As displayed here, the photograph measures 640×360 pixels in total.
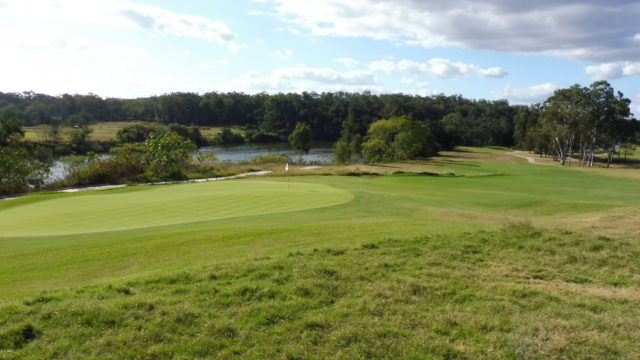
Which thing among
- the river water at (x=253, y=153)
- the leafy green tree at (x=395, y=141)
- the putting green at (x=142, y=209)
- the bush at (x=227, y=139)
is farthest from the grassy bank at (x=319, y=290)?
the bush at (x=227, y=139)

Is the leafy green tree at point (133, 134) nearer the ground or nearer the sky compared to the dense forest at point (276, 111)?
nearer the ground

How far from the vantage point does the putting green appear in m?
16.4

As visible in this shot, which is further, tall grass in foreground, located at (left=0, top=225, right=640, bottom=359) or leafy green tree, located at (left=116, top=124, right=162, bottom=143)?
leafy green tree, located at (left=116, top=124, right=162, bottom=143)

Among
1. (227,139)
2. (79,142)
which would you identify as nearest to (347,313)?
(79,142)

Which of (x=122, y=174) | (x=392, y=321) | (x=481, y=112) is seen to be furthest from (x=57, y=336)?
(x=481, y=112)

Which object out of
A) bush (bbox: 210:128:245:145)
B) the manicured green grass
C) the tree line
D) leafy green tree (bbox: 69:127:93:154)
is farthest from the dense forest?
the manicured green grass

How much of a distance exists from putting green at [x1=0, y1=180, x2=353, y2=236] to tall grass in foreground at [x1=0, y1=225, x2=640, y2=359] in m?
9.04

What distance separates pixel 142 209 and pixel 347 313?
600 inches

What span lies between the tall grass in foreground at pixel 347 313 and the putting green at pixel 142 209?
9041mm

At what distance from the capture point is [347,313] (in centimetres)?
653

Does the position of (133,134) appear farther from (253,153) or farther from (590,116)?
(590,116)

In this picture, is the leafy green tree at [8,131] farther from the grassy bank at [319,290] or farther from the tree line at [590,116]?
the tree line at [590,116]

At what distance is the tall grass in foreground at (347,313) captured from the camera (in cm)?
548

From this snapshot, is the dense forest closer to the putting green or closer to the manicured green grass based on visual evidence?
the putting green
